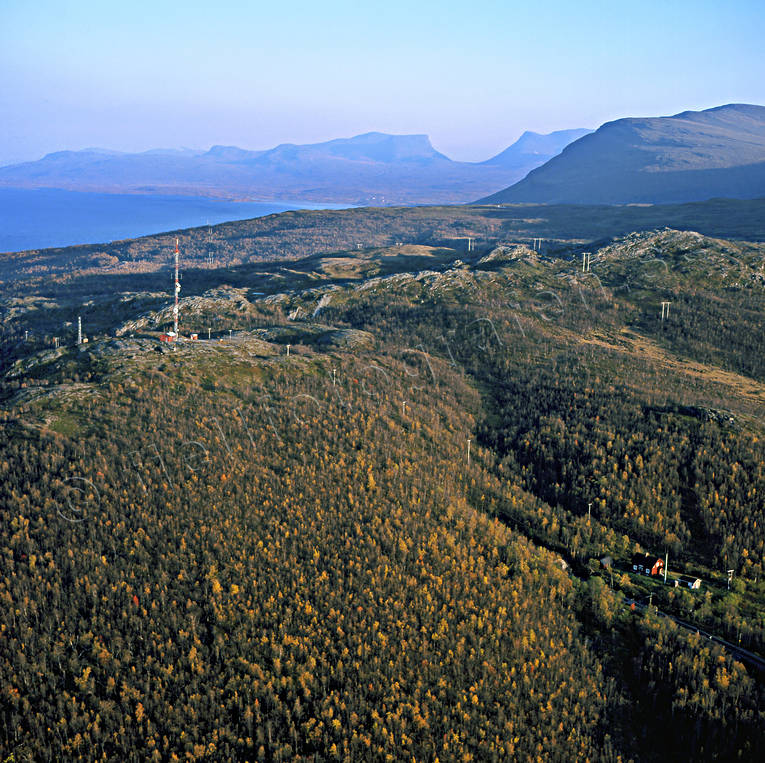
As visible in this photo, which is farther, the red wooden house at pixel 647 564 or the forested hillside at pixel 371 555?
the red wooden house at pixel 647 564

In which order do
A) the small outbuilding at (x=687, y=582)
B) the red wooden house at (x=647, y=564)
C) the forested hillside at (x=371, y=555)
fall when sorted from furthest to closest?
the red wooden house at (x=647, y=564) → the small outbuilding at (x=687, y=582) → the forested hillside at (x=371, y=555)

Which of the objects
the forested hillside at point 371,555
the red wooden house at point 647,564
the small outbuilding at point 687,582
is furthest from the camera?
the red wooden house at point 647,564

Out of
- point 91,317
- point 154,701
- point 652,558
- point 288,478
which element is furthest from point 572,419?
point 91,317

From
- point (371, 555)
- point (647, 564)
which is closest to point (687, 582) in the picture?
point (647, 564)

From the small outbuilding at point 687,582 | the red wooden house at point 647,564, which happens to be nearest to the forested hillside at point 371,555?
the small outbuilding at point 687,582

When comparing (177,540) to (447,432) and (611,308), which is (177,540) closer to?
(447,432)

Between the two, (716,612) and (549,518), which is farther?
(549,518)

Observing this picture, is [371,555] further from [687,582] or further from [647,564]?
[687,582]

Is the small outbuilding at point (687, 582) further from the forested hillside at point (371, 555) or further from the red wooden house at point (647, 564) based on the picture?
the red wooden house at point (647, 564)
